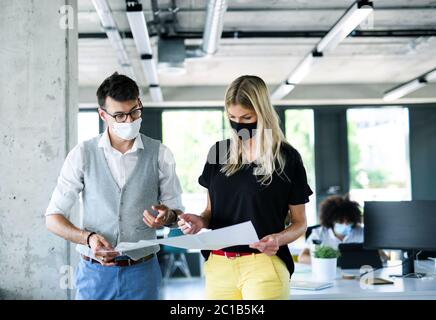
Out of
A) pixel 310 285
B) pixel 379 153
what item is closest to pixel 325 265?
pixel 310 285

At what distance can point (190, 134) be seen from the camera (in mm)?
8367

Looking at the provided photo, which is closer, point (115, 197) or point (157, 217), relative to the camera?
point (157, 217)

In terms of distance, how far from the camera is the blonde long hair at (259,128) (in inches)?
65.0

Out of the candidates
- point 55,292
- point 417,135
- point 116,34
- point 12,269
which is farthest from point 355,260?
point 417,135

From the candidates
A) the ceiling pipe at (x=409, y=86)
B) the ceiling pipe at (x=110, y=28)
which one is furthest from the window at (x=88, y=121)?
the ceiling pipe at (x=409, y=86)

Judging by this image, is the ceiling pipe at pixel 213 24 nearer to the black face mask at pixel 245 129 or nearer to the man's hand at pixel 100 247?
the black face mask at pixel 245 129

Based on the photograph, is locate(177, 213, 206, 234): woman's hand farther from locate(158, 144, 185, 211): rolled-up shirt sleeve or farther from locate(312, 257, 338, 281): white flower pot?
locate(312, 257, 338, 281): white flower pot

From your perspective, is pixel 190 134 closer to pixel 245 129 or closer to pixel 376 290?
pixel 376 290

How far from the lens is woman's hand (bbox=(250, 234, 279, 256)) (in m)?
1.53

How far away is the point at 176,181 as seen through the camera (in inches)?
72.4

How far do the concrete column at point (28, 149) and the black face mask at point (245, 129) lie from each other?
119 cm

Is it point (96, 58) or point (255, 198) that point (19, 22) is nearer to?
point (255, 198)

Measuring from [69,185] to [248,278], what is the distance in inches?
23.9
